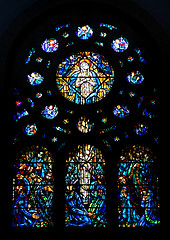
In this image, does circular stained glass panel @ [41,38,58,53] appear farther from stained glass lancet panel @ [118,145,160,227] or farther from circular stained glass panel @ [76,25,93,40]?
stained glass lancet panel @ [118,145,160,227]

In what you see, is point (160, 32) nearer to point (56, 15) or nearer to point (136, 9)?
point (136, 9)

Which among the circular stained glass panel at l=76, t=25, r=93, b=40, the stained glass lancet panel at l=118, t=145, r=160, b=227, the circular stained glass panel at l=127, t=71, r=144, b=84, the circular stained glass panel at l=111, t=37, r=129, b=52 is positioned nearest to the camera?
the stained glass lancet panel at l=118, t=145, r=160, b=227

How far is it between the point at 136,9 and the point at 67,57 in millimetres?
1732

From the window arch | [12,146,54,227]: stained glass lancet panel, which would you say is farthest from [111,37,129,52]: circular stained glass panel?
[12,146,54,227]: stained glass lancet panel

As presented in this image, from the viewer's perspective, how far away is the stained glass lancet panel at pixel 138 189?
37.8ft

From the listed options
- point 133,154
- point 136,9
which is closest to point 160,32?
point 136,9

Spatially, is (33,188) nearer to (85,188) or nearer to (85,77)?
(85,188)

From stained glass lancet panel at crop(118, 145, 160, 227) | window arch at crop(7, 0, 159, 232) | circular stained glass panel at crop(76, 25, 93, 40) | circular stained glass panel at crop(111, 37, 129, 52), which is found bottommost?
stained glass lancet panel at crop(118, 145, 160, 227)

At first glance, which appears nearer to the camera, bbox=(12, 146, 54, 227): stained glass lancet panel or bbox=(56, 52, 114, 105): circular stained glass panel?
bbox=(12, 146, 54, 227): stained glass lancet panel

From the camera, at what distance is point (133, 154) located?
1184cm

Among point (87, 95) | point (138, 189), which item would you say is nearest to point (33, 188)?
point (138, 189)

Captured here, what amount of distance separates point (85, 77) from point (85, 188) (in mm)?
2316

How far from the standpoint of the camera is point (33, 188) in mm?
11695

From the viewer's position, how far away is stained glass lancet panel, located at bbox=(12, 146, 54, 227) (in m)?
11.5
